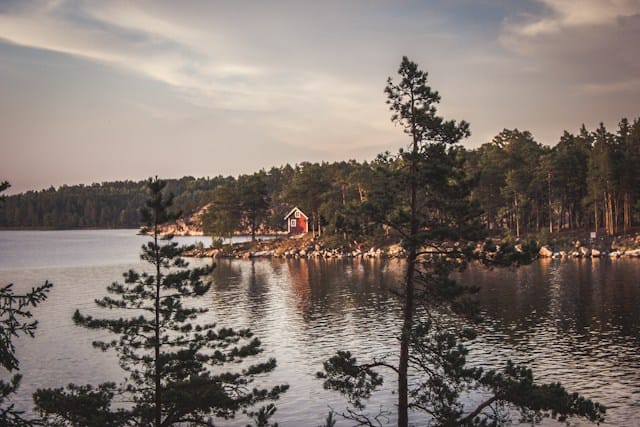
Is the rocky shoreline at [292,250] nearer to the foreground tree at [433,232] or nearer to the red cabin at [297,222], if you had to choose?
the red cabin at [297,222]

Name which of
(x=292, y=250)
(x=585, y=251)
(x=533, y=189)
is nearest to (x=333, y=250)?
(x=292, y=250)

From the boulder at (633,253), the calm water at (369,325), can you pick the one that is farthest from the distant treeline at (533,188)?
the calm water at (369,325)

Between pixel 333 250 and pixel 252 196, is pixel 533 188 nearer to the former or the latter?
pixel 333 250

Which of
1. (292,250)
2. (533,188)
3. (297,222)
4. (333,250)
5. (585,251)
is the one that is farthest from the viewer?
(297,222)

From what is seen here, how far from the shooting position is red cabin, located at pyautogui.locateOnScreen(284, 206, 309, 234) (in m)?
119

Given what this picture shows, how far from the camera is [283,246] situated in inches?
4013

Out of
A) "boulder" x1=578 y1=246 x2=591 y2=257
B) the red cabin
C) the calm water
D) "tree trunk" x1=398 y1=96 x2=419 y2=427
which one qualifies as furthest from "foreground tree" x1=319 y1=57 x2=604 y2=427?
the red cabin

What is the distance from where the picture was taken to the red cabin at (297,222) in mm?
119387

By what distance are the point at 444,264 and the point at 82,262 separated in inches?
3441

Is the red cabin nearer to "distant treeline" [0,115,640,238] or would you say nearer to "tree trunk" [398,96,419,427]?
"distant treeline" [0,115,640,238]

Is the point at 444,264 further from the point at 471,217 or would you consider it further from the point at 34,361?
the point at 34,361

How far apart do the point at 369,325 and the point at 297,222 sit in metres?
82.0

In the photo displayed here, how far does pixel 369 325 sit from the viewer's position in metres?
40.2

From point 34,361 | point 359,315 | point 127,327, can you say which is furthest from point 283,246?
point 127,327
